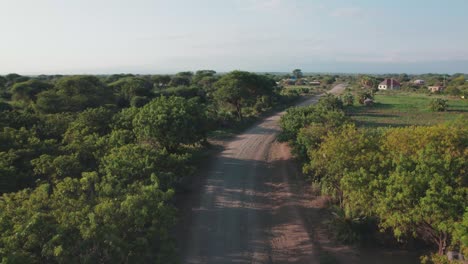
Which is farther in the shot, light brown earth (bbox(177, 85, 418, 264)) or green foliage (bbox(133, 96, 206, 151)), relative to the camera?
green foliage (bbox(133, 96, 206, 151))

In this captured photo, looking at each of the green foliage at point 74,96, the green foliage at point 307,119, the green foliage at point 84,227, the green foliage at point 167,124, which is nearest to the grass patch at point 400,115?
the green foliage at point 307,119

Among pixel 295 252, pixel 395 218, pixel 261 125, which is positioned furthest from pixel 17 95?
pixel 395 218

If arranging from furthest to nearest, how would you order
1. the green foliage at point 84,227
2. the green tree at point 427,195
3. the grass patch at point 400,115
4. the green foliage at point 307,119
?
1. the grass patch at point 400,115
2. the green foliage at point 307,119
3. the green tree at point 427,195
4. the green foliage at point 84,227

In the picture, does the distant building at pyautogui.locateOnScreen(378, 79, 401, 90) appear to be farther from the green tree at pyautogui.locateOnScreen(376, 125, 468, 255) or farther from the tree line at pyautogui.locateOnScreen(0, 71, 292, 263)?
the green tree at pyautogui.locateOnScreen(376, 125, 468, 255)

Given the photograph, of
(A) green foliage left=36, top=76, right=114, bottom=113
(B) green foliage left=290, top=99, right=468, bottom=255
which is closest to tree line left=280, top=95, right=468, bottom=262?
(B) green foliage left=290, top=99, right=468, bottom=255

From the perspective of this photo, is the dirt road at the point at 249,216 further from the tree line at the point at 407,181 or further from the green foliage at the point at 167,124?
the green foliage at the point at 167,124

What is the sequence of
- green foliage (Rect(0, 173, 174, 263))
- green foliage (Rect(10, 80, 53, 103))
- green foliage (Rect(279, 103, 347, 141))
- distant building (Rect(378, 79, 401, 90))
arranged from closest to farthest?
green foliage (Rect(0, 173, 174, 263)), green foliage (Rect(279, 103, 347, 141)), green foliage (Rect(10, 80, 53, 103)), distant building (Rect(378, 79, 401, 90))

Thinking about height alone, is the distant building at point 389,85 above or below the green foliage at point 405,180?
above
